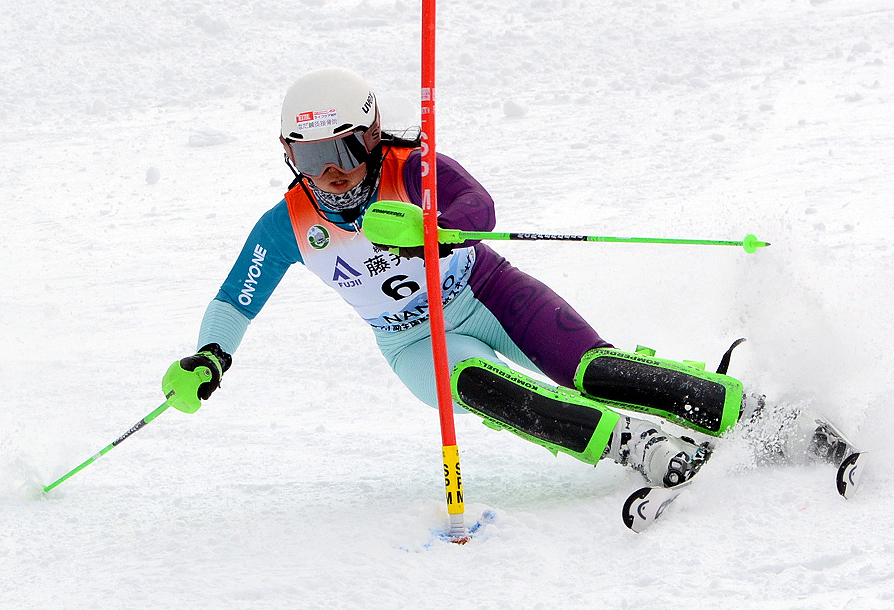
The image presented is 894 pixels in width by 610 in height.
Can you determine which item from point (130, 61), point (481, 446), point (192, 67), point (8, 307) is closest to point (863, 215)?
point (481, 446)

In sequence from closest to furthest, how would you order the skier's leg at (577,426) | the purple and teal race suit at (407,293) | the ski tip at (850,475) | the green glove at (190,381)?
A: 1. the ski tip at (850,475)
2. the skier's leg at (577,426)
3. the green glove at (190,381)
4. the purple and teal race suit at (407,293)

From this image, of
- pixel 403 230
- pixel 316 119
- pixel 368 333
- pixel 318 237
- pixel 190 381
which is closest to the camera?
pixel 403 230

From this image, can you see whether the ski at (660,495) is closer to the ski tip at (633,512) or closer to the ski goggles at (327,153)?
the ski tip at (633,512)

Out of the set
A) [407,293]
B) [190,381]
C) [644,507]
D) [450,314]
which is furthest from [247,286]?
[644,507]

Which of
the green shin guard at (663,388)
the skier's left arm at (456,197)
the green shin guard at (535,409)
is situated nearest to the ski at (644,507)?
the green shin guard at (535,409)

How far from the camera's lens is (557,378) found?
3.29 m

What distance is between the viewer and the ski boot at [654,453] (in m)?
2.76

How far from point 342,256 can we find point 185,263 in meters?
3.53

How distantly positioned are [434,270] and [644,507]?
0.89m

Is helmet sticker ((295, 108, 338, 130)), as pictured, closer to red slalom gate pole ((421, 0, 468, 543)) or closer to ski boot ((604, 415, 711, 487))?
red slalom gate pole ((421, 0, 468, 543))

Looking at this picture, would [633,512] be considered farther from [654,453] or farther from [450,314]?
[450,314]

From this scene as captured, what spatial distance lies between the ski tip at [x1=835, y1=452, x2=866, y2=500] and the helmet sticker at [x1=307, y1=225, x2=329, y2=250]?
5.86 feet

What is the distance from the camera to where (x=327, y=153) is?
2957mm

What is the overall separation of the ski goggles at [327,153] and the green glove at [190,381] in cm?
73
